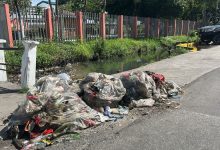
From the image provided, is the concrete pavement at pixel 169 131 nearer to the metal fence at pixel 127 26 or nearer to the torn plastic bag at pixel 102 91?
the torn plastic bag at pixel 102 91

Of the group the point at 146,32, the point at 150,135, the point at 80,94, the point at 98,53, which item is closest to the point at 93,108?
the point at 80,94

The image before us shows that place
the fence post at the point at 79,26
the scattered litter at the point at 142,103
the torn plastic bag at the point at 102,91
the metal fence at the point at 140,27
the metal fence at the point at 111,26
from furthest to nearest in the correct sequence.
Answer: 1. the metal fence at the point at 140,27
2. the metal fence at the point at 111,26
3. the fence post at the point at 79,26
4. the scattered litter at the point at 142,103
5. the torn plastic bag at the point at 102,91

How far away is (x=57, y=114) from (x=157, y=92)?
8.72ft

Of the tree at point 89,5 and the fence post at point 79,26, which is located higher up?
the tree at point 89,5

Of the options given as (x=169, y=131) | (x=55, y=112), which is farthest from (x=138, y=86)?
(x=55, y=112)

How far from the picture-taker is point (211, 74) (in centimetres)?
1080

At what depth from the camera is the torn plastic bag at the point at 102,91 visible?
6066 millimetres

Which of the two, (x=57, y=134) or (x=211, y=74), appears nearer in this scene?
(x=57, y=134)

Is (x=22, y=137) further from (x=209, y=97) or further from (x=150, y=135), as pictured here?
(x=209, y=97)

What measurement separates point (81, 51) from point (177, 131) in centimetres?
1046

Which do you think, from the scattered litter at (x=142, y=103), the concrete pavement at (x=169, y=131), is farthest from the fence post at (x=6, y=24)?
the scattered litter at (x=142, y=103)

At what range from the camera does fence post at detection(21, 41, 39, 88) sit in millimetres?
7543

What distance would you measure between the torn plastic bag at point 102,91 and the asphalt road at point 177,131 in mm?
749

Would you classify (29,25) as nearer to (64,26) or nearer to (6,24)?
(6,24)
